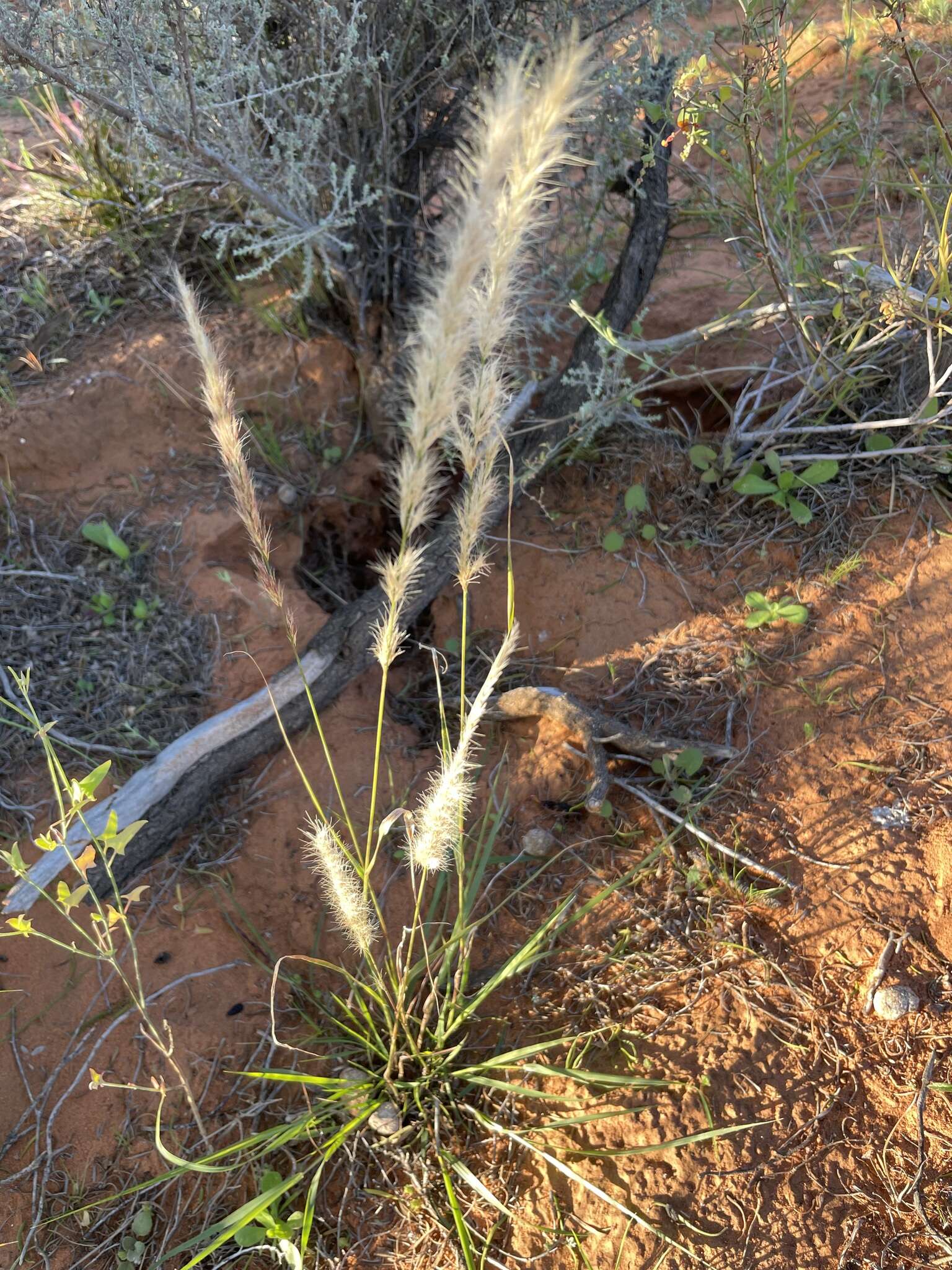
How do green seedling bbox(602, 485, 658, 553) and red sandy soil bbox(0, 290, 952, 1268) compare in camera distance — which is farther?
green seedling bbox(602, 485, 658, 553)

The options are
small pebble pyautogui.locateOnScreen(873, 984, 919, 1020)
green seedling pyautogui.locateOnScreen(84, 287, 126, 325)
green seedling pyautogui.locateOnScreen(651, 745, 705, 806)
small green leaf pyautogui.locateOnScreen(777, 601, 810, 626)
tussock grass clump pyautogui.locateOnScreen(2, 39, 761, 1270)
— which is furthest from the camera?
green seedling pyautogui.locateOnScreen(84, 287, 126, 325)

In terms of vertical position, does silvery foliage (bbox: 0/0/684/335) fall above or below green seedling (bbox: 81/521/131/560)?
above

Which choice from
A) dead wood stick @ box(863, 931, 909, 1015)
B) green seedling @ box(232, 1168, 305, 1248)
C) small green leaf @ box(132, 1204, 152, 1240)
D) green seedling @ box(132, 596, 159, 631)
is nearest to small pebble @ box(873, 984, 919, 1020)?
dead wood stick @ box(863, 931, 909, 1015)

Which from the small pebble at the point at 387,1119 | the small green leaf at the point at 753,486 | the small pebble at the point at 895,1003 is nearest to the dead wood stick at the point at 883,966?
the small pebble at the point at 895,1003

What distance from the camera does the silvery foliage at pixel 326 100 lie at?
88.2 inches

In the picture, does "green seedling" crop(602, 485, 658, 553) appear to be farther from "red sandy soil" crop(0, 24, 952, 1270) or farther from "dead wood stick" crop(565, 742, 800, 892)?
"dead wood stick" crop(565, 742, 800, 892)

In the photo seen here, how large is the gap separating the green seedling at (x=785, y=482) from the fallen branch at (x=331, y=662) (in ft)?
1.94

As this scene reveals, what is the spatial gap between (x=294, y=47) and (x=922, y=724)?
268cm

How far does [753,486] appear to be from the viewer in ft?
8.74

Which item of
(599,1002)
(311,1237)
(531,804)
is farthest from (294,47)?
(311,1237)

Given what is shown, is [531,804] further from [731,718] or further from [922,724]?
[922,724]

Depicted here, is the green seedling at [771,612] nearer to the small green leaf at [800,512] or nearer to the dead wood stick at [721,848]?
the small green leaf at [800,512]

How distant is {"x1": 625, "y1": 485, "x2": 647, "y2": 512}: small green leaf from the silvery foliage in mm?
766

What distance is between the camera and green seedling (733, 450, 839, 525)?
8.57ft
